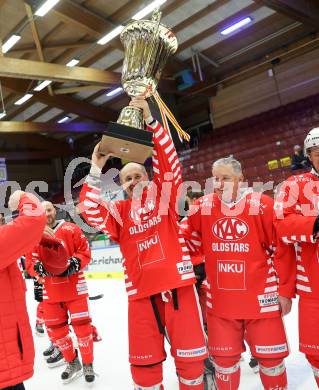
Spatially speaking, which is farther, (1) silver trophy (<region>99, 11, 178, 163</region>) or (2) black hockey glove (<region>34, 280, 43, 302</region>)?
(2) black hockey glove (<region>34, 280, 43, 302</region>)

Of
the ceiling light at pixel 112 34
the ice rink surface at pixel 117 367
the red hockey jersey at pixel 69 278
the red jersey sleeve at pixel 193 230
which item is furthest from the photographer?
the ceiling light at pixel 112 34

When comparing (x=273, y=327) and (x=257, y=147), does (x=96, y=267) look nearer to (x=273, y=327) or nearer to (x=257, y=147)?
(x=257, y=147)

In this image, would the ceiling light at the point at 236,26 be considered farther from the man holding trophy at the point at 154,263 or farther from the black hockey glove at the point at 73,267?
the man holding trophy at the point at 154,263

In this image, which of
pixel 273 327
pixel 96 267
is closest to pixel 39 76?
pixel 96 267

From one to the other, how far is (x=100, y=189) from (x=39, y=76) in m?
7.97

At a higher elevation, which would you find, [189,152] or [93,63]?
[93,63]

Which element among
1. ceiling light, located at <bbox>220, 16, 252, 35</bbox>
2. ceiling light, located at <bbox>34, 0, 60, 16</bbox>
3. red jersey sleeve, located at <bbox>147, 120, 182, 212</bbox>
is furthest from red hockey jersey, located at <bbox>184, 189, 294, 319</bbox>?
ceiling light, located at <bbox>220, 16, 252, 35</bbox>

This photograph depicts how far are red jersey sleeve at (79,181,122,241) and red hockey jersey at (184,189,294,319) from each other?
48 centimetres

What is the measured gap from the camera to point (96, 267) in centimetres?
862

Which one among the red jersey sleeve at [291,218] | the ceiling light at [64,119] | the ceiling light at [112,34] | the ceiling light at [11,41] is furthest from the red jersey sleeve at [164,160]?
the ceiling light at [64,119]

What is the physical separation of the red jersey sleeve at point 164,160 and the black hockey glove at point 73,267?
1231 mm

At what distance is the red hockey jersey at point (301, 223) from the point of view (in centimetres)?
187

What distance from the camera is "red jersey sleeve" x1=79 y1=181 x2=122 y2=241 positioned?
2.06 m

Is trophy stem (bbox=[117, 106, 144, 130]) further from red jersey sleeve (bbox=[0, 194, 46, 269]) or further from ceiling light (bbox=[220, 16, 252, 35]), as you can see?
ceiling light (bbox=[220, 16, 252, 35])
